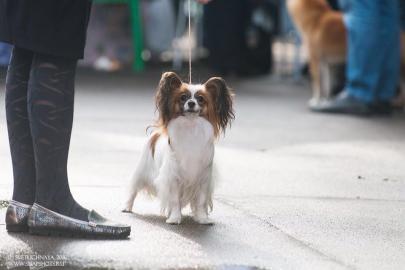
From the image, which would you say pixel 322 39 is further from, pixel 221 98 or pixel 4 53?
pixel 221 98

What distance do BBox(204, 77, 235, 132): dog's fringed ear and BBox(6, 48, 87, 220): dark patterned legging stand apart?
0.66 meters

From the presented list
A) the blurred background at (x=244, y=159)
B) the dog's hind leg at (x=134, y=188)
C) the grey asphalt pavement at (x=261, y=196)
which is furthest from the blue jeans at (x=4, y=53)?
the dog's hind leg at (x=134, y=188)

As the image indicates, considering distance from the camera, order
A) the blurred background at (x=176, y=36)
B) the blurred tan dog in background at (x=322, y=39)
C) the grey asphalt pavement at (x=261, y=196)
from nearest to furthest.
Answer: the grey asphalt pavement at (x=261, y=196) → the blurred tan dog in background at (x=322, y=39) → the blurred background at (x=176, y=36)

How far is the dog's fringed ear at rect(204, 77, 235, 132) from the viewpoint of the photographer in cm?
416

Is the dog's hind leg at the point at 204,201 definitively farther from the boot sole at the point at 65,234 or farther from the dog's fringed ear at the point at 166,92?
the boot sole at the point at 65,234

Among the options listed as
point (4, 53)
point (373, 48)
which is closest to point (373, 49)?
point (373, 48)

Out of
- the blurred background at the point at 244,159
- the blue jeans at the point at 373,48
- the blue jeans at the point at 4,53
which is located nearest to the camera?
the blurred background at the point at 244,159

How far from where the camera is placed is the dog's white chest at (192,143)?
165 inches

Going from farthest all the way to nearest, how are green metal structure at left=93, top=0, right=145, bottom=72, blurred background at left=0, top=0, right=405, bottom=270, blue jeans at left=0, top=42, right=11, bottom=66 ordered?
green metal structure at left=93, top=0, right=145, bottom=72 → blue jeans at left=0, top=42, right=11, bottom=66 → blurred background at left=0, top=0, right=405, bottom=270

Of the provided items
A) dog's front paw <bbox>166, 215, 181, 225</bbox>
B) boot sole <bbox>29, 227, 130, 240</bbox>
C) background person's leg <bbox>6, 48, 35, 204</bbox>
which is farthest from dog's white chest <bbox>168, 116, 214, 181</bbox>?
background person's leg <bbox>6, 48, 35, 204</bbox>

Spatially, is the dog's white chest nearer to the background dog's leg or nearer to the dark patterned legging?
the dark patterned legging

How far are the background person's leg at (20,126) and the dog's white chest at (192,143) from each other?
68 cm

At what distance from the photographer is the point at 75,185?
197 inches

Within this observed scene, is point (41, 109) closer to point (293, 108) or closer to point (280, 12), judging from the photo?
point (293, 108)
